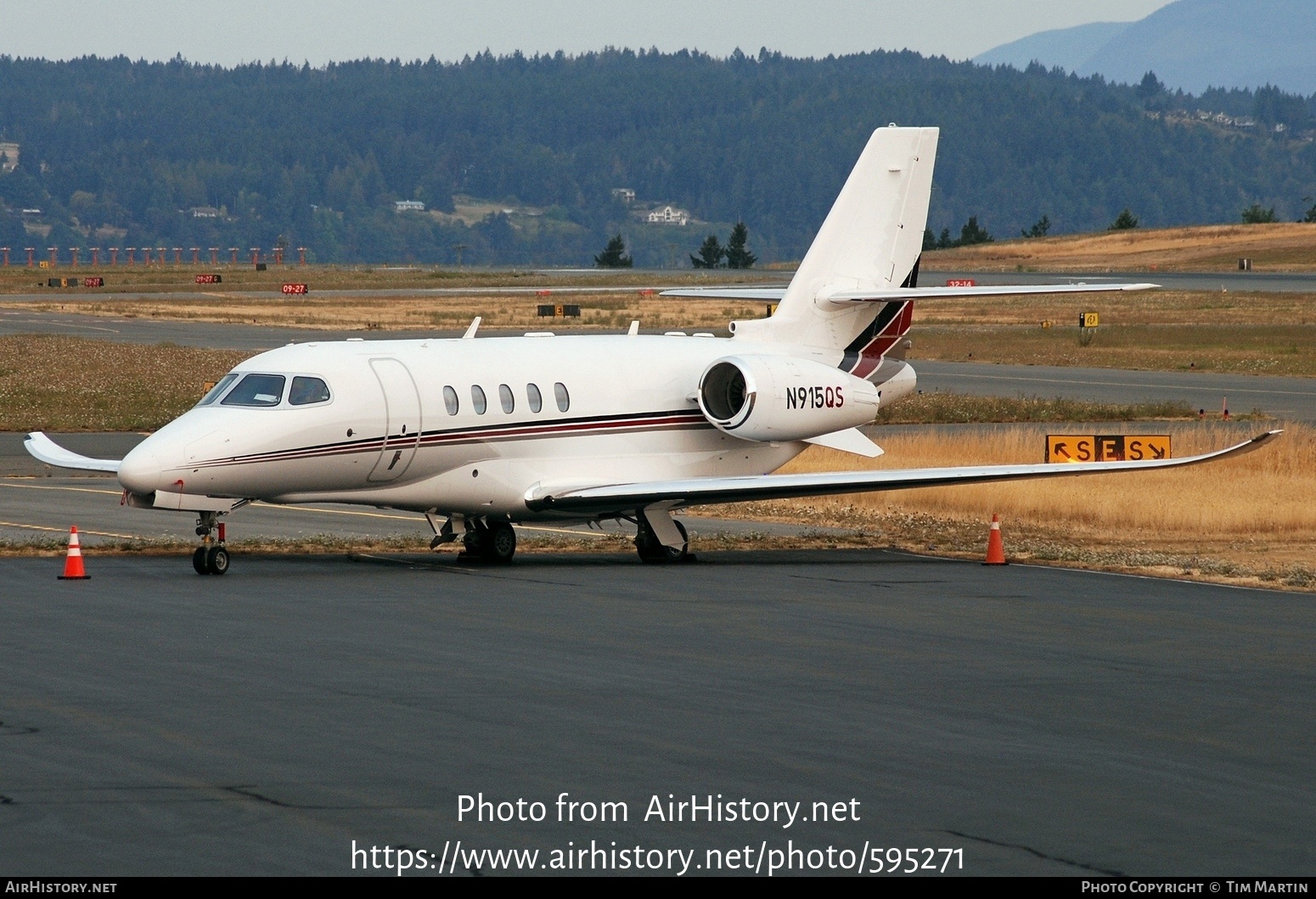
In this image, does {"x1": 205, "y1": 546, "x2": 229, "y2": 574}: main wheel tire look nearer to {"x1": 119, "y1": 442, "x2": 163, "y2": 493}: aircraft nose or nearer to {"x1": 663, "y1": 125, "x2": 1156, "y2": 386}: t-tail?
{"x1": 119, "y1": 442, "x2": 163, "y2": 493}: aircraft nose

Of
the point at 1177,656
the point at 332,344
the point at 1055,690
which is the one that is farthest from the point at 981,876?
the point at 332,344

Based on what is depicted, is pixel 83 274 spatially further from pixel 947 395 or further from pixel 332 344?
pixel 332 344

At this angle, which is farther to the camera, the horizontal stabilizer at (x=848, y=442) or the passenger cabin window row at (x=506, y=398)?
the horizontal stabilizer at (x=848, y=442)

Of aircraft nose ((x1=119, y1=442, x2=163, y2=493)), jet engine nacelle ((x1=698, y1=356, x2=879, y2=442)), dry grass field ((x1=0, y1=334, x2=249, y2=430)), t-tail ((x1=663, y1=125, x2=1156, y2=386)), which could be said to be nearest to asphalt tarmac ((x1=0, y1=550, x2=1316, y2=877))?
aircraft nose ((x1=119, y1=442, x2=163, y2=493))

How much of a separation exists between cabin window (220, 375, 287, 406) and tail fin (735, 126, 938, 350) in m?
8.01

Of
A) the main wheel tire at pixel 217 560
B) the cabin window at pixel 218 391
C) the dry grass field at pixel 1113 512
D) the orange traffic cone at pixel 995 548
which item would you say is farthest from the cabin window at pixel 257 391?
the orange traffic cone at pixel 995 548

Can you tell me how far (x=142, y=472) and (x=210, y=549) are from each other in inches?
60.4

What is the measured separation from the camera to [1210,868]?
9.77 meters

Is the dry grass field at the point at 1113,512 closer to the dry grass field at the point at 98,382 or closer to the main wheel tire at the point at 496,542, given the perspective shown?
the main wheel tire at the point at 496,542

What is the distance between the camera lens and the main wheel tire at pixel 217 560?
2250 cm

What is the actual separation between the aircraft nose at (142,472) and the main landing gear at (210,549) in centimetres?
106

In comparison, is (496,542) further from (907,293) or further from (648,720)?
(648,720)

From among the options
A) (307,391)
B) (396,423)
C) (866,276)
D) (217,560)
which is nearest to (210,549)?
(217,560)

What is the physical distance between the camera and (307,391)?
23.1 metres
